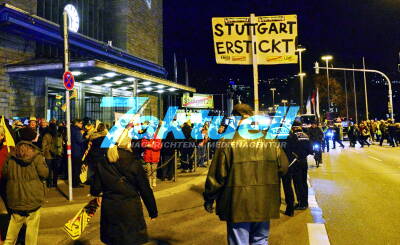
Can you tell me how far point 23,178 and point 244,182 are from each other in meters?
3.00

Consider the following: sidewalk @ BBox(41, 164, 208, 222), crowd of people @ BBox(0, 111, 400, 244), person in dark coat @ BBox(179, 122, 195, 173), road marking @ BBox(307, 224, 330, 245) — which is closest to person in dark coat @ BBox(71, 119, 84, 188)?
sidewalk @ BBox(41, 164, 208, 222)

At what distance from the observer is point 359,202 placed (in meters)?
8.08

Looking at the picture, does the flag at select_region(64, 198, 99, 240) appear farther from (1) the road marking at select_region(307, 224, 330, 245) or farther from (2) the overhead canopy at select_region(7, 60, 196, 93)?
(2) the overhead canopy at select_region(7, 60, 196, 93)

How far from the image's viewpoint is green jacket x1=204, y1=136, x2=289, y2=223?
3.64 meters

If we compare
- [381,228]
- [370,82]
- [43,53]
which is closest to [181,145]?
[381,228]

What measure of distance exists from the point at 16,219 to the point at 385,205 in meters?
7.04

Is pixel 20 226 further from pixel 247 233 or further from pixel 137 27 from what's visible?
pixel 137 27

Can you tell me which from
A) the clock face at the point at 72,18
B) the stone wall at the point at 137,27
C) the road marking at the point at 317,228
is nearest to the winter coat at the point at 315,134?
the road marking at the point at 317,228

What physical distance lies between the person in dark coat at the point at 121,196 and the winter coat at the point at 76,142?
6821 mm

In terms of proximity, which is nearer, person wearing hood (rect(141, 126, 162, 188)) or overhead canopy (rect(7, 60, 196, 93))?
person wearing hood (rect(141, 126, 162, 188))

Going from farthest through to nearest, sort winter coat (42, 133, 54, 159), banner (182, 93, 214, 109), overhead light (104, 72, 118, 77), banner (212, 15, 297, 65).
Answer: banner (182, 93, 214, 109), overhead light (104, 72, 118, 77), winter coat (42, 133, 54, 159), banner (212, 15, 297, 65)

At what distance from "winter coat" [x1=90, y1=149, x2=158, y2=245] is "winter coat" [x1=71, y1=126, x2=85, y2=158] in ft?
22.4

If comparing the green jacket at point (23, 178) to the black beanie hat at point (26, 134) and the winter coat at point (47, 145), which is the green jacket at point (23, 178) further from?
the winter coat at point (47, 145)

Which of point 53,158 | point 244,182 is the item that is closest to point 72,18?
point 53,158
